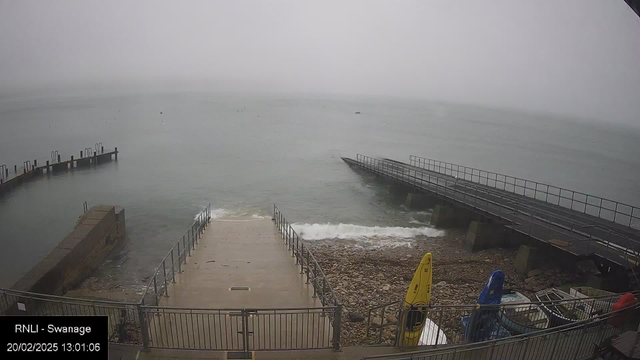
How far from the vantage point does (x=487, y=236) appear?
20891 mm

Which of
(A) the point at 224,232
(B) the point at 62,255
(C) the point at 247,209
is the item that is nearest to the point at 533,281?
(A) the point at 224,232

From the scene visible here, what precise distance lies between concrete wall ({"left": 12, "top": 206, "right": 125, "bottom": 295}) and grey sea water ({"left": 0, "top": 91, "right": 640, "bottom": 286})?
38.4 inches

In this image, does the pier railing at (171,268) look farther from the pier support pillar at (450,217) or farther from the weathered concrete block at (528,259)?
the pier support pillar at (450,217)

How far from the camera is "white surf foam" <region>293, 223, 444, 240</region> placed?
82.9ft

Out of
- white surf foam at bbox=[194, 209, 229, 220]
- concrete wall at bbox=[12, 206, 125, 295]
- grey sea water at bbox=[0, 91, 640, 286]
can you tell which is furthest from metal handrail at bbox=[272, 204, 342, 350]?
white surf foam at bbox=[194, 209, 229, 220]

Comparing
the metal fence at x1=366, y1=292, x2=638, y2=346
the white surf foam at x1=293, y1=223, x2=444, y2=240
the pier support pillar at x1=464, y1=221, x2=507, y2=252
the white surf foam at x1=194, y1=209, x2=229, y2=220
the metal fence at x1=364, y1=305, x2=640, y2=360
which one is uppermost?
the metal fence at x1=364, y1=305, x2=640, y2=360

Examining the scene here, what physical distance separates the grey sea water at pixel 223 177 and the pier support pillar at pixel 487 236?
4.35 metres

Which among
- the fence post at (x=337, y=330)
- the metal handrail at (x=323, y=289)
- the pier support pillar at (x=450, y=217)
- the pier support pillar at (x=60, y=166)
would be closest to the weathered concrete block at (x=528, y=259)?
the pier support pillar at (x=450, y=217)

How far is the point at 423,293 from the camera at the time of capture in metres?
7.75

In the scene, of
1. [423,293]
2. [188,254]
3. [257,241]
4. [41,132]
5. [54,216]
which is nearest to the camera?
[423,293]

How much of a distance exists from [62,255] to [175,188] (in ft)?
77.8

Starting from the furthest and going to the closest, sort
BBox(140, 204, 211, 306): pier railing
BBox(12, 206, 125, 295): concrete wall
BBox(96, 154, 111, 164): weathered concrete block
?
BBox(96, 154, 111, 164): weathered concrete block → BBox(12, 206, 125, 295): concrete wall → BBox(140, 204, 211, 306): pier railing

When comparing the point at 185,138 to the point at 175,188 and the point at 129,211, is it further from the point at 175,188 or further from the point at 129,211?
the point at 129,211

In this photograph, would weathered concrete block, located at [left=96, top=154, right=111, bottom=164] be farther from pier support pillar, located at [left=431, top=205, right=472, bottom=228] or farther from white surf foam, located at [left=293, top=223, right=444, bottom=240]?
pier support pillar, located at [left=431, top=205, right=472, bottom=228]
